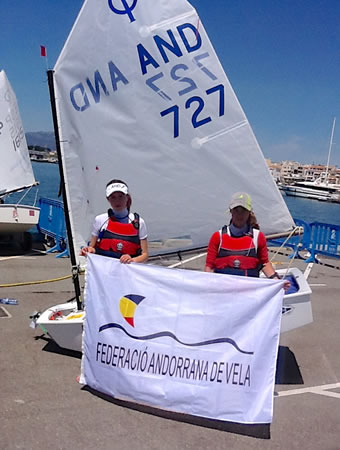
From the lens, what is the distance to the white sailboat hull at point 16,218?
427 inches

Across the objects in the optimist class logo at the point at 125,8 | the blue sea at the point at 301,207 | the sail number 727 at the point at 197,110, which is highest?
the optimist class logo at the point at 125,8

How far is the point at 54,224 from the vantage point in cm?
1155

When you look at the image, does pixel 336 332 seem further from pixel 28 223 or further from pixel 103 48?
pixel 28 223

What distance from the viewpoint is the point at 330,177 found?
10619cm

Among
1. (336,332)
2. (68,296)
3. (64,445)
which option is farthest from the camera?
(68,296)

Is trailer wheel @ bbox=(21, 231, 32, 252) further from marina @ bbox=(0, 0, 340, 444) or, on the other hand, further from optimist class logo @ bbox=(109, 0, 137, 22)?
optimist class logo @ bbox=(109, 0, 137, 22)

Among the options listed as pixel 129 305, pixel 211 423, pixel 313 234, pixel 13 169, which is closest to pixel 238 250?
pixel 129 305

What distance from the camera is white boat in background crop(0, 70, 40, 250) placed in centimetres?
1094

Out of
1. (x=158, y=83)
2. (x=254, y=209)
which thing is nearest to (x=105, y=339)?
(x=254, y=209)

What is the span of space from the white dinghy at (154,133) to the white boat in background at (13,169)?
6.46m

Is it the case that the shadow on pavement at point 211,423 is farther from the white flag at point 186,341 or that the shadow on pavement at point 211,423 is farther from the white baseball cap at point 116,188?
the white baseball cap at point 116,188

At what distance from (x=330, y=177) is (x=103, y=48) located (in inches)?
4263

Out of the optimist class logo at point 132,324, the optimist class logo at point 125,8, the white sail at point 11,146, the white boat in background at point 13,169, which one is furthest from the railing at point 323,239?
the optimist class logo at point 132,324

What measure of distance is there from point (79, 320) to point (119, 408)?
1024mm
